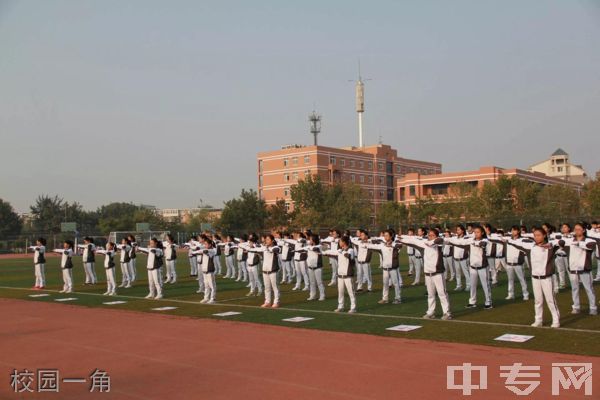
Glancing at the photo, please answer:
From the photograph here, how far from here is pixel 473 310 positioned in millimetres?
13414

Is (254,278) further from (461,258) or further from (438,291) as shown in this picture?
(438,291)

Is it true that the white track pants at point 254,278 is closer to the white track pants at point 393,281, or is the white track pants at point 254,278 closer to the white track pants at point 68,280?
the white track pants at point 393,281

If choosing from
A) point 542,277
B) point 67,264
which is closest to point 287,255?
point 67,264

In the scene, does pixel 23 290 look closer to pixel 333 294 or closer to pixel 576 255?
pixel 333 294

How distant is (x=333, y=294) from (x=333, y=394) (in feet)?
36.4

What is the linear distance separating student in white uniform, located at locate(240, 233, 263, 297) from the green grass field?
0.68 metres

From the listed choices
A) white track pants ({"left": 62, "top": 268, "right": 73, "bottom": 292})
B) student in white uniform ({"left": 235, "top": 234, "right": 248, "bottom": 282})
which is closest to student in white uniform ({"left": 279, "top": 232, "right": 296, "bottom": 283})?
student in white uniform ({"left": 235, "top": 234, "right": 248, "bottom": 282})

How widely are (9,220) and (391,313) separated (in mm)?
80108

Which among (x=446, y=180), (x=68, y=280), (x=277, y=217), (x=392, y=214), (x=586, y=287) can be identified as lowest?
(x=68, y=280)

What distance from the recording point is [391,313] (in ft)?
44.1

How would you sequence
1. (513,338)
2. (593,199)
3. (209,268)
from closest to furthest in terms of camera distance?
1. (513,338)
2. (209,268)
3. (593,199)

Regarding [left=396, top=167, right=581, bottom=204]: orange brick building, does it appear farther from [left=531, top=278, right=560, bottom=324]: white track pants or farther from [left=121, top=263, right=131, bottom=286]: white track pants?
[left=531, top=278, right=560, bottom=324]: white track pants

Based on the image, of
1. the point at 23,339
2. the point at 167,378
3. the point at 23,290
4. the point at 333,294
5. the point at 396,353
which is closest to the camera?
the point at 167,378

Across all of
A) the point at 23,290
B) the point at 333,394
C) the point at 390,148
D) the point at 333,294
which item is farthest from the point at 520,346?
the point at 390,148
